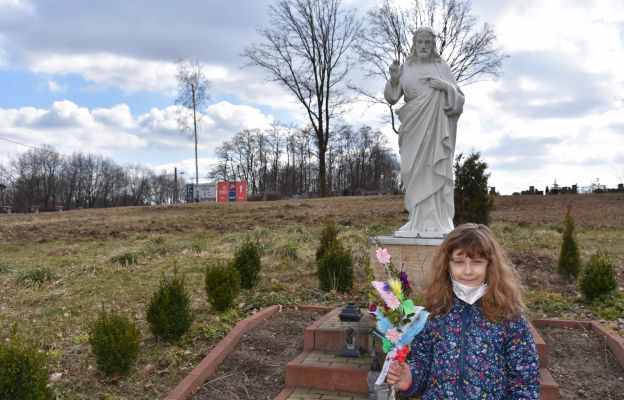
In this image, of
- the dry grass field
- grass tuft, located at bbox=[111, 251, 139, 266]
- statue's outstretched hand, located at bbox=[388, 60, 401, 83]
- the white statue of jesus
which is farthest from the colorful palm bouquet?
grass tuft, located at bbox=[111, 251, 139, 266]

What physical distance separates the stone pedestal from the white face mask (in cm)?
337

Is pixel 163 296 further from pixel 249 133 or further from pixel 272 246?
pixel 249 133

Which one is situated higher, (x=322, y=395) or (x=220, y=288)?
(x=220, y=288)

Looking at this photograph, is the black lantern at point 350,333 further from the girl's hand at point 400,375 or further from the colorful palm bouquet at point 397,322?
the girl's hand at point 400,375

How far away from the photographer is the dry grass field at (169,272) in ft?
17.7

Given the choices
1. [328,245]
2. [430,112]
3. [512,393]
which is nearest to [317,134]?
[328,245]

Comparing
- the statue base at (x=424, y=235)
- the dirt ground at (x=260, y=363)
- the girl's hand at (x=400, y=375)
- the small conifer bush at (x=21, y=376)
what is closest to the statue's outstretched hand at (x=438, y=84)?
the statue base at (x=424, y=235)

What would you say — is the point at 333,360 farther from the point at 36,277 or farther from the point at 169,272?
the point at 36,277

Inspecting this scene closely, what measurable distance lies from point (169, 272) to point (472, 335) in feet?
26.1

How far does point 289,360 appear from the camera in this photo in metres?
5.43

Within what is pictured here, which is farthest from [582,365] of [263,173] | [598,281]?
[263,173]

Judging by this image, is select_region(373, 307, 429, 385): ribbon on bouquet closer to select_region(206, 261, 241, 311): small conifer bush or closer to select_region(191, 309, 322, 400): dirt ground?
select_region(191, 309, 322, 400): dirt ground

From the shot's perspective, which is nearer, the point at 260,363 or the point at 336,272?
the point at 260,363

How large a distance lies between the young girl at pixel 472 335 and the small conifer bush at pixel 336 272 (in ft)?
17.1
